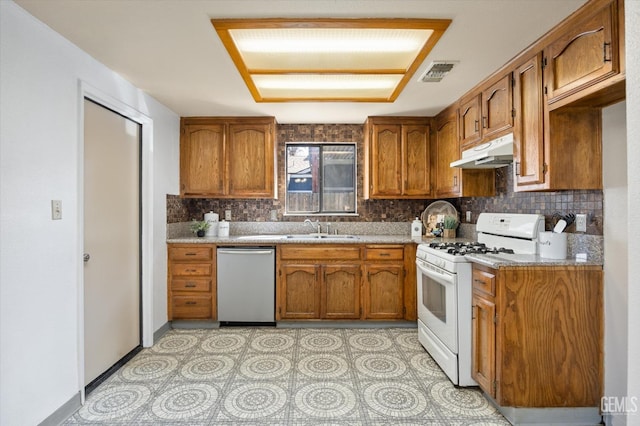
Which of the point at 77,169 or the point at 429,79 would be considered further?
the point at 429,79

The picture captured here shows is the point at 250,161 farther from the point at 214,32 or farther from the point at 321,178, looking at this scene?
the point at 214,32

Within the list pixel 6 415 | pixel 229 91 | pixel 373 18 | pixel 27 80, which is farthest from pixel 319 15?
pixel 6 415

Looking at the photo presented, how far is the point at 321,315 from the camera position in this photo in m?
3.43

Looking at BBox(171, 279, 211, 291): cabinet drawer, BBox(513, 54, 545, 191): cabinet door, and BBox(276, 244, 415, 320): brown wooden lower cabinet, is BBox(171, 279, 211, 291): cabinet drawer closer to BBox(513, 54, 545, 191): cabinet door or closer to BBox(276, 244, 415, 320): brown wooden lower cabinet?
BBox(276, 244, 415, 320): brown wooden lower cabinet

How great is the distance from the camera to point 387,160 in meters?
3.70

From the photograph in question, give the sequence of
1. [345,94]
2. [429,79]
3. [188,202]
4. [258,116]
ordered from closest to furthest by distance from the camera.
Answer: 1. [429,79]
2. [345,94]
3. [258,116]
4. [188,202]

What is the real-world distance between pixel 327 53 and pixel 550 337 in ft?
7.56

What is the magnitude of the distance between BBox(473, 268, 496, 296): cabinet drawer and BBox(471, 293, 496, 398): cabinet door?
0.18ft

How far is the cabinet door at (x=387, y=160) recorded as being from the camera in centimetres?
369

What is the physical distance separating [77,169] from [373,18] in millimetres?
2046

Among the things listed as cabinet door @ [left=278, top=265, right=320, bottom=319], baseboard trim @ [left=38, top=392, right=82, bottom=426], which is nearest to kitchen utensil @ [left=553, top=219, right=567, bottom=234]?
cabinet door @ [left=278, top=265, right=320, bottom=319]

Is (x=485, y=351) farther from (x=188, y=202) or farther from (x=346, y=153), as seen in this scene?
(x=188, y=202)

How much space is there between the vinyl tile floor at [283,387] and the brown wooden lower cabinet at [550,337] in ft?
1.02

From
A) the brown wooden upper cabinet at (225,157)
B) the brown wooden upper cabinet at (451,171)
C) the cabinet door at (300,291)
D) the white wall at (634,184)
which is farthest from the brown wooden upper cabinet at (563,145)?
the brown wooden upper cabinet at (225,157)
